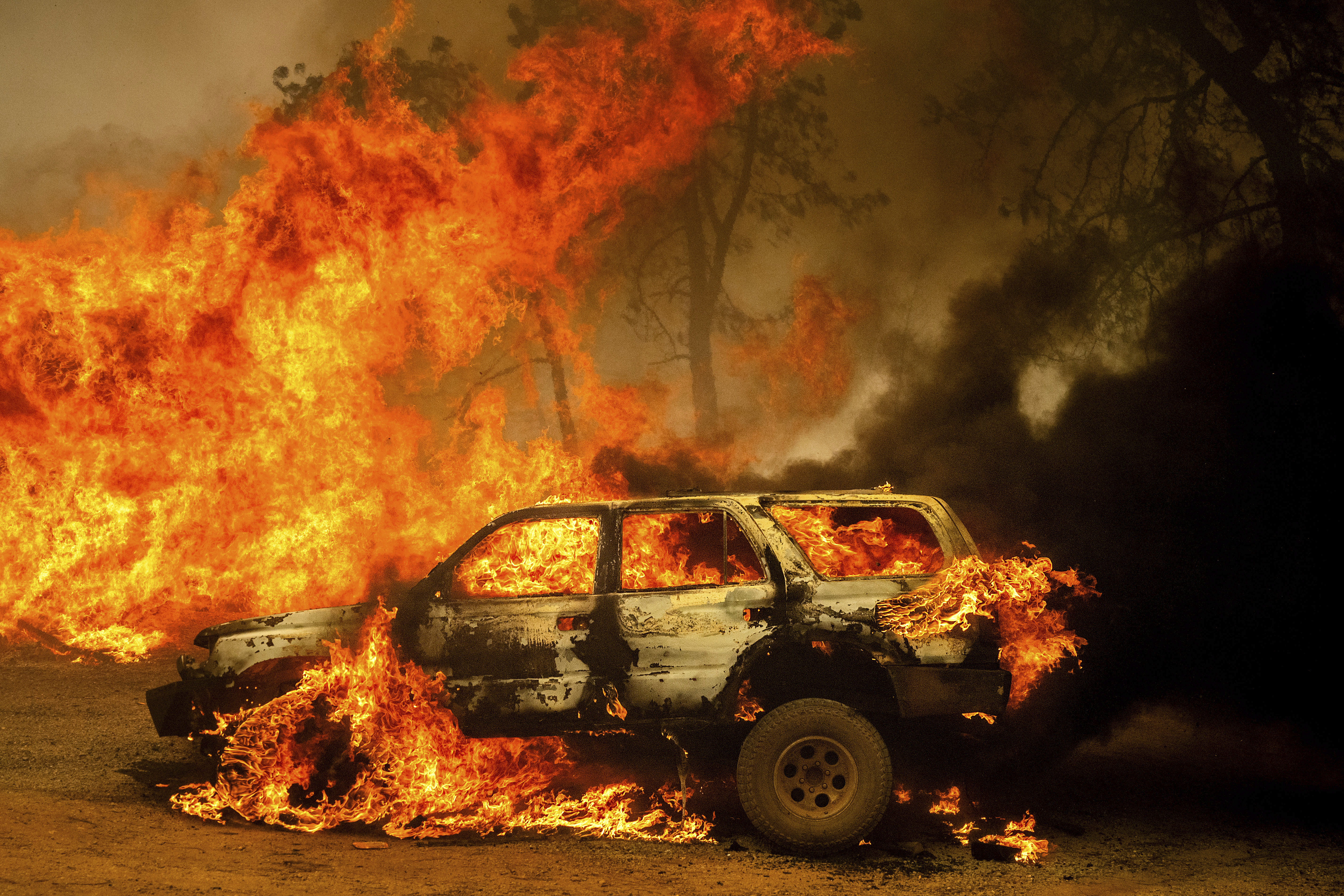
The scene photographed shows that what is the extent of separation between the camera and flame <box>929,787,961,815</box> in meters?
6.03

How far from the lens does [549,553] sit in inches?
245

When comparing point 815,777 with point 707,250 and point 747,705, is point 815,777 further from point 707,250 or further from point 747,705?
point 707,250

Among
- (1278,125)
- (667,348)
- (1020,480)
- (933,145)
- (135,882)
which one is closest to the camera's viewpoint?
(135,882)

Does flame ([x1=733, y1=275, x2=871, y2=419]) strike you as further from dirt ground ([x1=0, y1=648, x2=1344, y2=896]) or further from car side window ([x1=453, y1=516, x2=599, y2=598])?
car side window ([x1=453, y1=516, x2=599, y2=598])

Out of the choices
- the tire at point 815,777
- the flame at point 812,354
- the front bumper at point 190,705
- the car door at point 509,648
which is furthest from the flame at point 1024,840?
the flame at point 812,354

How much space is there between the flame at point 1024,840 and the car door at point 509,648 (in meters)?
2.55

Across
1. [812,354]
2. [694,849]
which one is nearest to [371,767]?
[694,849]

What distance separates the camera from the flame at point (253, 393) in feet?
31.4

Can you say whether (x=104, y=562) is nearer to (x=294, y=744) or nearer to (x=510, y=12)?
(x=294, y=744)

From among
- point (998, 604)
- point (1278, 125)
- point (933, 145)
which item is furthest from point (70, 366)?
point (1278, 125)

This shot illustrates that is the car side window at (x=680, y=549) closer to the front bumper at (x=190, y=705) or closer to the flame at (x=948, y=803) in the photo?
the flame at (x=948, y=803)

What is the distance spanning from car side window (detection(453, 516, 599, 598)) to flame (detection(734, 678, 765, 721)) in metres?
1.06

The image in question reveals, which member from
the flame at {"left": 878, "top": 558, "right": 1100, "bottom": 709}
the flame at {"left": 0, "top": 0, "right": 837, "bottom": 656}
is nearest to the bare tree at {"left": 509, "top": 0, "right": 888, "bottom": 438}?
the flame at {"left": 0, "top": 0, "right": 837, "bottom": 656}

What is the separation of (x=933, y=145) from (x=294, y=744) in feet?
45.9
